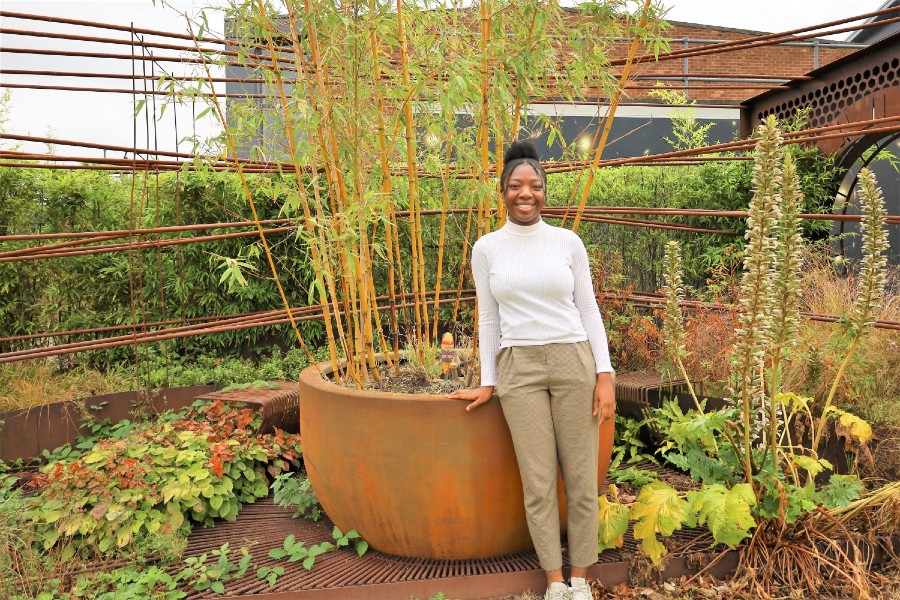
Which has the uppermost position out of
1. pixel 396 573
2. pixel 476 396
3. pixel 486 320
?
pixel 486 320

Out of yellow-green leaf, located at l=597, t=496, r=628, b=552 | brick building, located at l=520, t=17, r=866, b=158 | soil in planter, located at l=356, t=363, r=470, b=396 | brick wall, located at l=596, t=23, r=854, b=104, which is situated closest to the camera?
yellow-green leaf, located at l=597, t=496, r=628, b=552

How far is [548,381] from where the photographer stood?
6.57 feet

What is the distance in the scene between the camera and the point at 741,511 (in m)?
1.95

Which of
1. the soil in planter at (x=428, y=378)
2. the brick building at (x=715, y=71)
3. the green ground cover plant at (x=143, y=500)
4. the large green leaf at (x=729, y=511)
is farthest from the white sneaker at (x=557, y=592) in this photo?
the brick building at (x=715, y=71)

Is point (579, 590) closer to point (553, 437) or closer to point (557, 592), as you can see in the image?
point (557, 592)

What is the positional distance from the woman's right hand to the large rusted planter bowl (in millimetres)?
21

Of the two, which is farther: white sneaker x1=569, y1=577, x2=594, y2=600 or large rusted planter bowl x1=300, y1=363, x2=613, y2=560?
large rusted planter bowl x1=300, y1=363, x2=613, y2=560

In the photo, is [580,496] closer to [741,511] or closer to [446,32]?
[741,511]

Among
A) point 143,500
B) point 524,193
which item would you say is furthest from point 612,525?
point 143,500

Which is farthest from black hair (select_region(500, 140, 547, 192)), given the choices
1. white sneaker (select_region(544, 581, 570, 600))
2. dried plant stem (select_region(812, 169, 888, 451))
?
white sneaker (select_region(544, 581, 570, 600))

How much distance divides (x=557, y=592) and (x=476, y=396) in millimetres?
639

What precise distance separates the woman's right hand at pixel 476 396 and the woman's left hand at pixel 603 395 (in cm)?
34

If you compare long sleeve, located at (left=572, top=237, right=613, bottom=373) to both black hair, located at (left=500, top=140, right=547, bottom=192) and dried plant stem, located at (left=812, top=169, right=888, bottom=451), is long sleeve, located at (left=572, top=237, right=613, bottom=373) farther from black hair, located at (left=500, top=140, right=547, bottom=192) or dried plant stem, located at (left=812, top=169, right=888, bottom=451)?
dried plant stem, located at (left=812, top=169, right=888, bottom=451)

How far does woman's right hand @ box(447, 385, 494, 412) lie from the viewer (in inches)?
80.7
